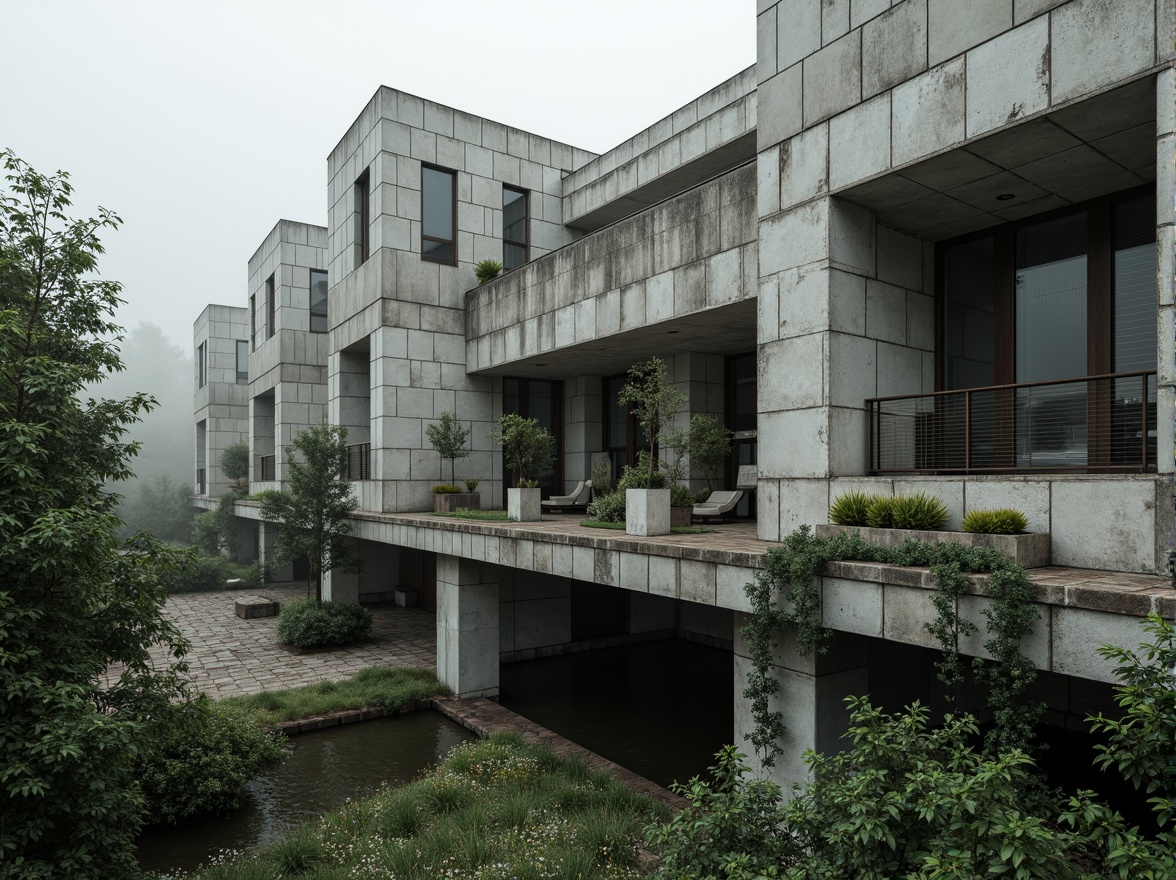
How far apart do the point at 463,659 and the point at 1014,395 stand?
11.0 m

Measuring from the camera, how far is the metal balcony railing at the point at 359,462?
20886 millimetres

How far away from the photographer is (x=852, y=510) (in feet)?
28.5

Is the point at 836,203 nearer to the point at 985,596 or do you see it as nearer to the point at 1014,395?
the point at 1014,395

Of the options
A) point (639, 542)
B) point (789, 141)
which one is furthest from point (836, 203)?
point (639, 542)

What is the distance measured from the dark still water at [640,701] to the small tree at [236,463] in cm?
2754

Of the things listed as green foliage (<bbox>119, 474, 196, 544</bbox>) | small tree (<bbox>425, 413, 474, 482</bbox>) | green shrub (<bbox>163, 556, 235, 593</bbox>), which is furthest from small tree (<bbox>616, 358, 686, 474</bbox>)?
green foliage (<bbox>119, 474, 196, 544</bbox>)

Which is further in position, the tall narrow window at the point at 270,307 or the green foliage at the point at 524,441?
the tall narrow window at the point at 270,307

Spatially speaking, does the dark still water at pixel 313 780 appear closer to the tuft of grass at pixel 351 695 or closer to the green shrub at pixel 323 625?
the tuft of grass at pixel 351 695

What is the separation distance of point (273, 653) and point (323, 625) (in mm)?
1369

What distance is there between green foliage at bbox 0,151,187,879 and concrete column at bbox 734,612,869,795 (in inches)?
265

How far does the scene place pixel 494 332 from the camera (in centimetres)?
1938

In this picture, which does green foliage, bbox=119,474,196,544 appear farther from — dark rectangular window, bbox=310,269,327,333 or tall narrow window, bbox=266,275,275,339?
dark rectangular window, bbox=310,269,327,333

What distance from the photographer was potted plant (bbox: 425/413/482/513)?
19000mm

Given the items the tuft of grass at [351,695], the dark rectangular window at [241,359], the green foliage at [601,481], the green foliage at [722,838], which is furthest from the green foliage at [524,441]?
the dark rectangular window at [241,359]
